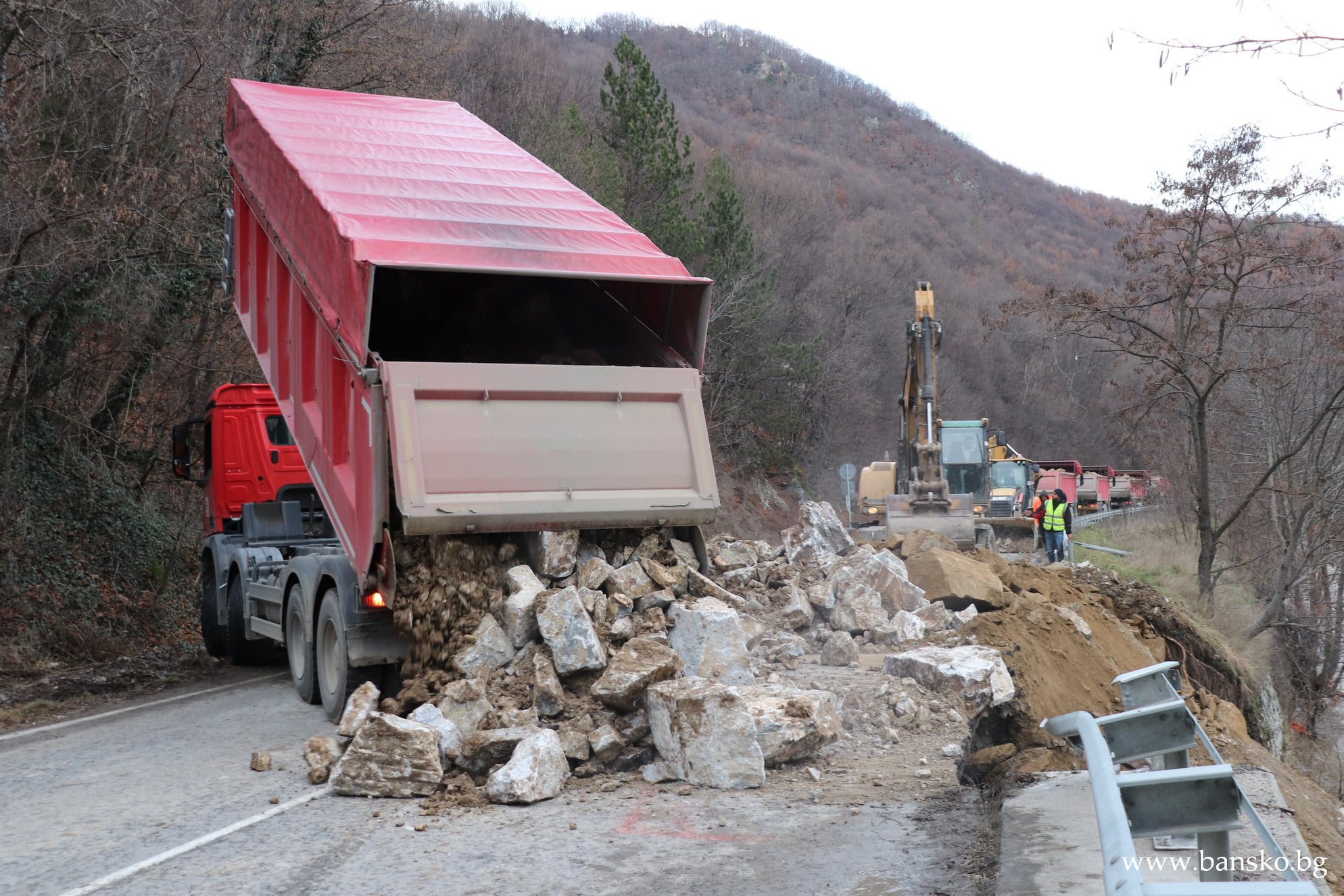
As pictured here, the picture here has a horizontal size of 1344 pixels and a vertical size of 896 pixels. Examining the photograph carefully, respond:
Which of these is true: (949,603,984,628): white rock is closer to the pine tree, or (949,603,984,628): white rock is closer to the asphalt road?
the asphalt road

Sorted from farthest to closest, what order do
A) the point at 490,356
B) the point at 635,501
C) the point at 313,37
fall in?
the point at 313,37
the point at 490,356
the point at 635,501

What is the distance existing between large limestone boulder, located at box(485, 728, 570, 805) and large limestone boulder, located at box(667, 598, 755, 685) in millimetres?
1234

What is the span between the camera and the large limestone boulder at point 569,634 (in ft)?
20.9

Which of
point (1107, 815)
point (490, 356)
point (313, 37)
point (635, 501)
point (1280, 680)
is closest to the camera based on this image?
point (1107, 815)

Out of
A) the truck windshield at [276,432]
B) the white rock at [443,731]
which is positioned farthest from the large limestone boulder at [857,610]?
the truck windshield at [276,432]

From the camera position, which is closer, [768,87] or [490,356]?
[490,356]

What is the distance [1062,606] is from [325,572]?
7165mm

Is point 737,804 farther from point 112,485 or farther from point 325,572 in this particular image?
point 112,485

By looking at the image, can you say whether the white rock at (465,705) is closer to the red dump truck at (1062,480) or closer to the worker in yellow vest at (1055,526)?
the worker in yellow vest at (1055,526)

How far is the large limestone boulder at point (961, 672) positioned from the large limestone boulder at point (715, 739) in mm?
1893

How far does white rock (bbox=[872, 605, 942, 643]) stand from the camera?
28.9ft

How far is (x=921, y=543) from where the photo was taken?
13484mm

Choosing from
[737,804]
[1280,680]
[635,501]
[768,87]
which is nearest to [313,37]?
[635,501]

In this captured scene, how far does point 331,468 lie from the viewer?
7336mm
